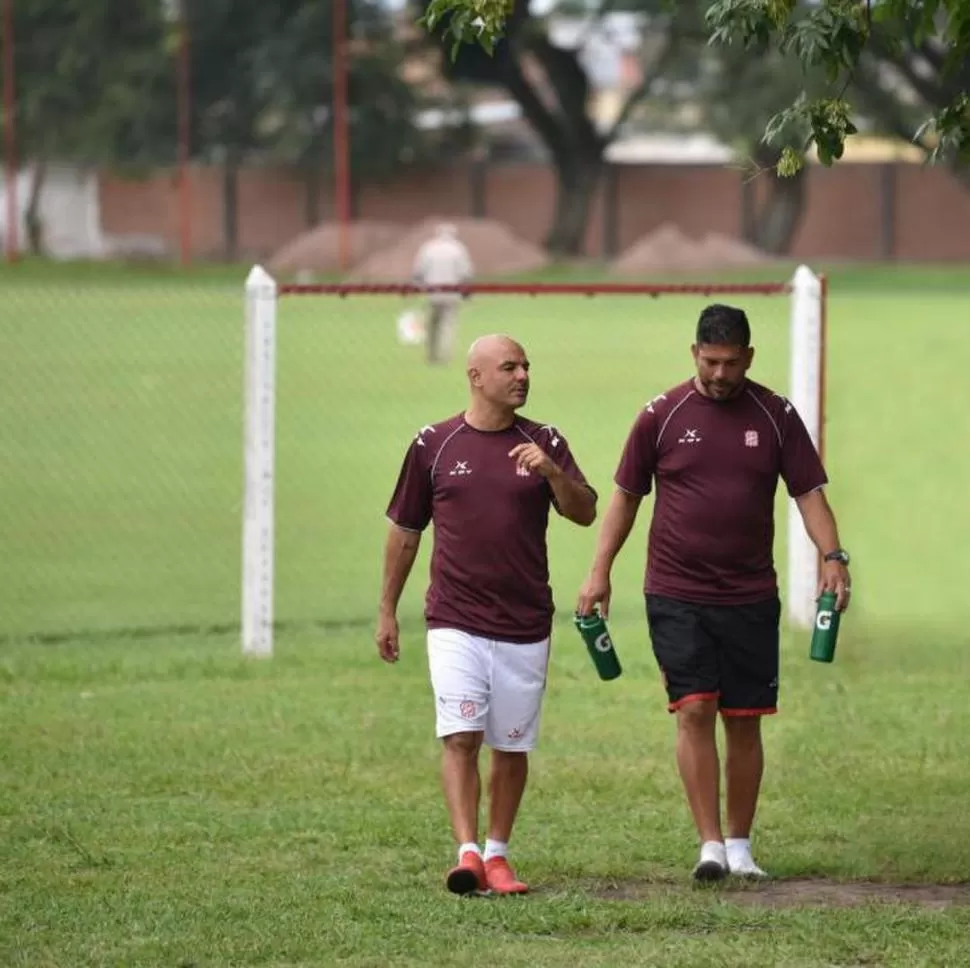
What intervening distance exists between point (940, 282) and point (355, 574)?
3235 centimetres

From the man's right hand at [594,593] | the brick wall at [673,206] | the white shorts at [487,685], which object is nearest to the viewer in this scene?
the white shorts at [487,685]

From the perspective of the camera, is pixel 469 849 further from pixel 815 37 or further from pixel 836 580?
pixel 815 37

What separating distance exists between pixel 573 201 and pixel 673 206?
2632mm

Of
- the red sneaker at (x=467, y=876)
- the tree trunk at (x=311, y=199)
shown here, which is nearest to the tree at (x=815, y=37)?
the red sneaker at (x=467, y=876)

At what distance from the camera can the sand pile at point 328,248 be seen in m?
47.8

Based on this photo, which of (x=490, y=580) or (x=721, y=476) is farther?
(x=721, y=476)

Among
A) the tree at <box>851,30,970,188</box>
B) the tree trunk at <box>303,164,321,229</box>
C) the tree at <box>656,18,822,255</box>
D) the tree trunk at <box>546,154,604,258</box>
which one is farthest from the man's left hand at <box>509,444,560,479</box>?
the tree trunk at <box>546,154,604,258</box>

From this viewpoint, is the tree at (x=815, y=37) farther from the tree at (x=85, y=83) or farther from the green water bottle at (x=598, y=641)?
the tree at (x=85, y=83)

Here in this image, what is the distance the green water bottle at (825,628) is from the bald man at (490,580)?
79cm

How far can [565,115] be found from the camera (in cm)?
5847

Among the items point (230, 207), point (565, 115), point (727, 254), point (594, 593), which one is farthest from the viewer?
point (565, 115)

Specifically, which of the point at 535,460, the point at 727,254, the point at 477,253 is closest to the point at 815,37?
the point at 535,460

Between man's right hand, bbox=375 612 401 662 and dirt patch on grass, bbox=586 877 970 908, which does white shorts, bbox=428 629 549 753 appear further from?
dirt patch on grass, bbox=586 877 970 908

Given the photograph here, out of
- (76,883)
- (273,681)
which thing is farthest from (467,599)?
(273,681)
